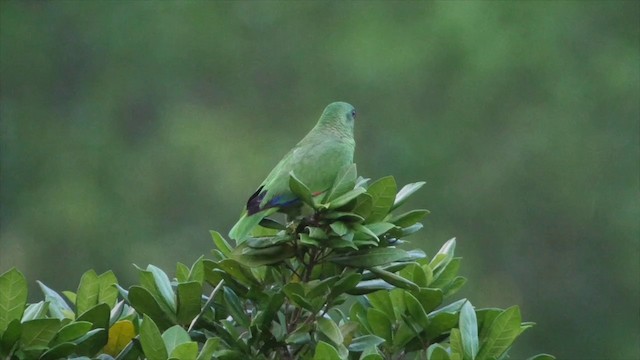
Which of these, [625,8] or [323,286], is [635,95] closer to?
[625,8]

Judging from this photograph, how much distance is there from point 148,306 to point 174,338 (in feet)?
0.59

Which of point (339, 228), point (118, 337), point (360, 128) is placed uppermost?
point (339, 228)

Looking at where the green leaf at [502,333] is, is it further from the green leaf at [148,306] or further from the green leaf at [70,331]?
the green leaf at [70,331]

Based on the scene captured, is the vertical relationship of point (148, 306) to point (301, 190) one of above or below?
below

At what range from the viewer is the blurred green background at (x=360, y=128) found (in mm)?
12102

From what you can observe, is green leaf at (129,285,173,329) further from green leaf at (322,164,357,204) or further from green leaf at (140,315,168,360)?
green leaf at (322,164,357,204)

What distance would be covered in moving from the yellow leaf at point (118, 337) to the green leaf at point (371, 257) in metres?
0.38

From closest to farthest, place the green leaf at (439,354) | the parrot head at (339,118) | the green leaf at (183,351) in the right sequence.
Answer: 1. the green leaf at (183,351)
2. the green leaf at (439,354)
3. the parrot head at (339,118)

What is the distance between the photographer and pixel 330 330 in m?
1.89

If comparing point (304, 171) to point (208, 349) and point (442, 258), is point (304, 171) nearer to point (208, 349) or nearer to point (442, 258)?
point (442, 258)

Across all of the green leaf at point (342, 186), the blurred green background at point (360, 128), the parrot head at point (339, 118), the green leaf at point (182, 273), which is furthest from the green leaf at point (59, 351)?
the blurred green background at point (360, 128)

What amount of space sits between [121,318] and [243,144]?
10882 millimetres

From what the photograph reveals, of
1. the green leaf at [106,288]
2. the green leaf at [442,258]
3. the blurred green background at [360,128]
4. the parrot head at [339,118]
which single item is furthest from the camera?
the blurred green background at [360,128]

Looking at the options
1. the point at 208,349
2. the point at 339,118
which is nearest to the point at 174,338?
the point at 208,349
